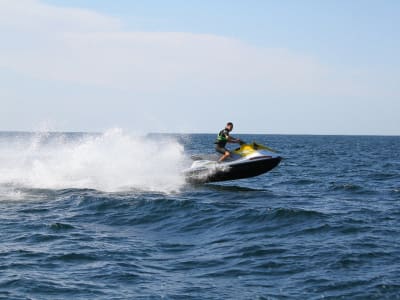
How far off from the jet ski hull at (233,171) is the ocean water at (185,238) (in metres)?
0.50

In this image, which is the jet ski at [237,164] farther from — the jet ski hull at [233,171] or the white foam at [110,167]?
the white foam at [110,167]

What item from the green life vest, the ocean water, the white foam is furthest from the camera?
the white foam

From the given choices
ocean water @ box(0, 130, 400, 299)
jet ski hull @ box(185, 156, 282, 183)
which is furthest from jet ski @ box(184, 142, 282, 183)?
ocean water @ box(0, 130, 400, 299)

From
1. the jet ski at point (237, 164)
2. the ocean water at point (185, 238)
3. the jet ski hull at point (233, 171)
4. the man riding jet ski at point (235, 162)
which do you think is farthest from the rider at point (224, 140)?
the ocean water at point (185, 238)

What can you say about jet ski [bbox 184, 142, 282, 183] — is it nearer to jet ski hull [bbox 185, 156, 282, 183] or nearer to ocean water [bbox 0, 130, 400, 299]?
jet ski hull [bbox 185, 156, 282, 183]

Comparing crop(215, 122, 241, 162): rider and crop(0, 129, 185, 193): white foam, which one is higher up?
crop(215, 122, 241, 162): rider

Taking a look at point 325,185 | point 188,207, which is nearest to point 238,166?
point 188,207

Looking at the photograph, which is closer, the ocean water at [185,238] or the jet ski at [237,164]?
the ocean water at [185,238]

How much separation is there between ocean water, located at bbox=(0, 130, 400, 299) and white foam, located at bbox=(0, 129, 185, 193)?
3.9 inches

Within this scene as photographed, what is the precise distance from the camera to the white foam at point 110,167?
22.1 meters

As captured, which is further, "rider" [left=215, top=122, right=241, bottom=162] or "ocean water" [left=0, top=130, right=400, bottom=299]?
"rider" [left=215, top=122, right=241, bottom=162]

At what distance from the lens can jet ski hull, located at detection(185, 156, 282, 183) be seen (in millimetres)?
19312

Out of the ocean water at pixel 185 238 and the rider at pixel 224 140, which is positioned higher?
the rider at pixel 224 140

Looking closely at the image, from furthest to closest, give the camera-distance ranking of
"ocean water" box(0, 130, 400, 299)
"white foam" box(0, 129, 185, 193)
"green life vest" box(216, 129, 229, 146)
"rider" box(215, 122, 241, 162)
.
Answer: "white foam" box(0, 129, 185, 193)
"green life vest" box(216, 129, 229, 146)
"rider" box(215, 122, 241, 162)
"ocean water" box(0, 130, 400, 299)
